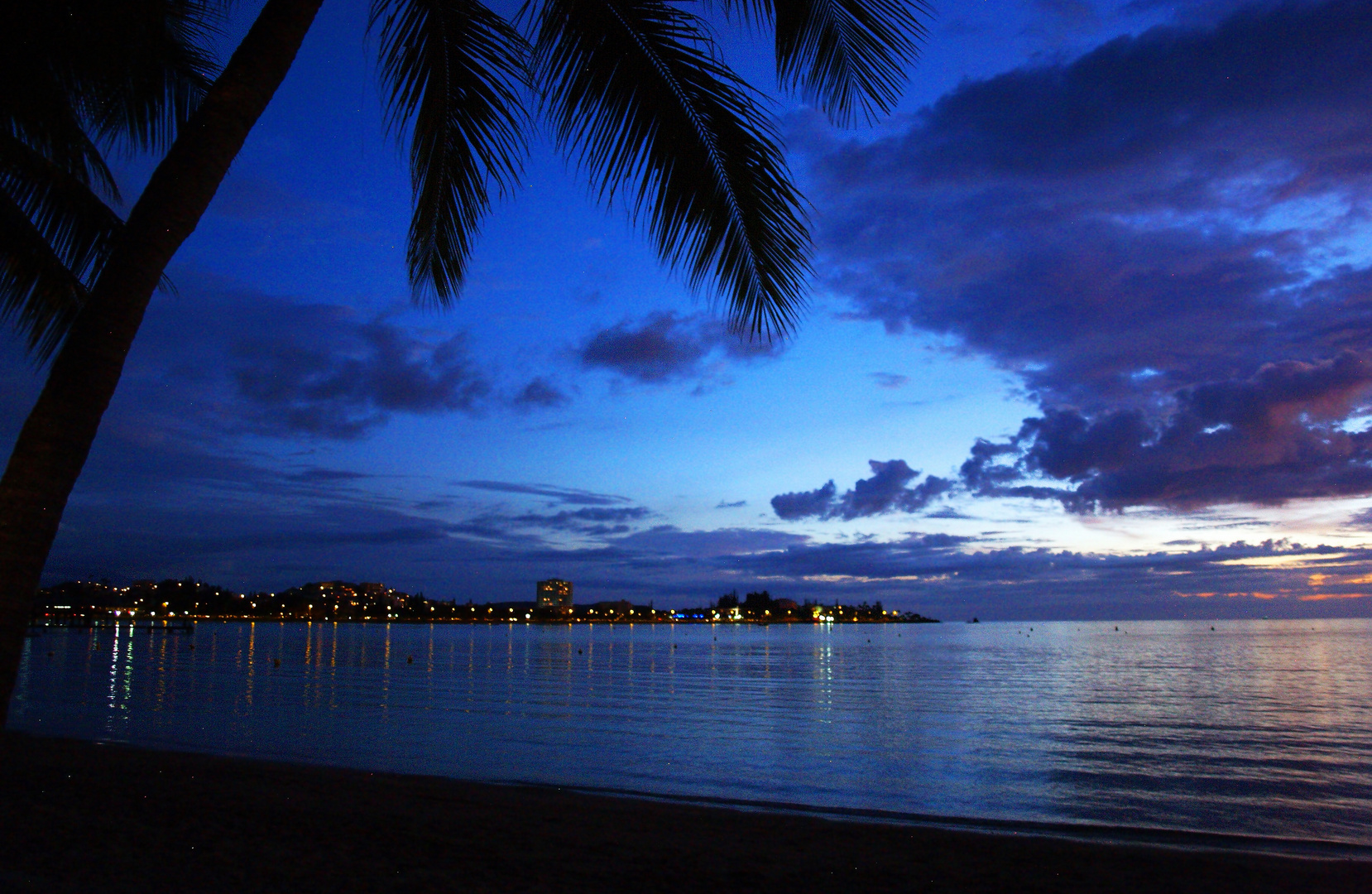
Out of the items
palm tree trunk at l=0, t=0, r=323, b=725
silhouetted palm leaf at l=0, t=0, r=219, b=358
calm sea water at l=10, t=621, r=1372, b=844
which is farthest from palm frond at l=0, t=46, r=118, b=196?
calm sea water at l=10, t=621, r=1372, b=844

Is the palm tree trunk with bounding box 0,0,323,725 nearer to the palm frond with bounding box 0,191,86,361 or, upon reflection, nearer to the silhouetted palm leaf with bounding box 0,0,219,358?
the silhouetted palm leaf with bounding box 0,0,219,358

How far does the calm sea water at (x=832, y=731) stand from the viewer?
15.5m

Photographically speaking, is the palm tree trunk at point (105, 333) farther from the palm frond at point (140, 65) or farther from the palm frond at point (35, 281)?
the palm frond at point (35, 281)

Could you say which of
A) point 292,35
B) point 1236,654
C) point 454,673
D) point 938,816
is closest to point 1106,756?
point 938,816

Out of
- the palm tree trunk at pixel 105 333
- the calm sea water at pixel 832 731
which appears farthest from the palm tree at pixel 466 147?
the calm sea water at pixel 832 731

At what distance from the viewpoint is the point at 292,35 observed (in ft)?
12.3

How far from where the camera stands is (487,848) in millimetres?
8211

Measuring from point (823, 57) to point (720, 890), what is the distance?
20.5 feet

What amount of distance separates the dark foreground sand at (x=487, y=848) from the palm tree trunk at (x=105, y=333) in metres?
4.01

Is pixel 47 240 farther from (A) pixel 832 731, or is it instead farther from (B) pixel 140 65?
(A) pixel 832 731

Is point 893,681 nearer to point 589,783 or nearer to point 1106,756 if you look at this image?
point 1106,756

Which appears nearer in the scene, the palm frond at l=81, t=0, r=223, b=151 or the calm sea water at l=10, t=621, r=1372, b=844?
the palm frond at l=81, t=0, r=223, b=151

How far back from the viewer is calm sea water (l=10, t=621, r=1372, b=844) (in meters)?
15.5

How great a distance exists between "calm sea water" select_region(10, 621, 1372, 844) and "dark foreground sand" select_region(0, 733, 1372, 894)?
3996 millimetres
